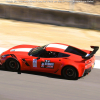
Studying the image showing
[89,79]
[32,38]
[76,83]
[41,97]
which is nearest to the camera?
[41,97]

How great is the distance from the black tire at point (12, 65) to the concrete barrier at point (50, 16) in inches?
343

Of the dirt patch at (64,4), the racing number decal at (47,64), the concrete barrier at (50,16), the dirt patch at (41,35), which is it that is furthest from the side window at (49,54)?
the dirt patch at (64,4)

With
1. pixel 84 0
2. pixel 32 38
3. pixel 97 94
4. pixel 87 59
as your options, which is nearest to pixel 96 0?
pixel 84 0

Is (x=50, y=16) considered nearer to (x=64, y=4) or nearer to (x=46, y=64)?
(x=64, y=4)

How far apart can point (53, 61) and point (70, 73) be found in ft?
2.41

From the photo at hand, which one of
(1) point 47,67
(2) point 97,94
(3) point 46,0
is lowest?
(2) point 97,94

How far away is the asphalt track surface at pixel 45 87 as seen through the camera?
618 centimetres

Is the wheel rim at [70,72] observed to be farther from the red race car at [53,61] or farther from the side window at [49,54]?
the side window at [49,54]

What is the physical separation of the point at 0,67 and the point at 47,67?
1.95 meters

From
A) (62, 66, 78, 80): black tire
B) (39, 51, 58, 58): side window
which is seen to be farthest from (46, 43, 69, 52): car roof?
(62, 66, 78, 80): black tire

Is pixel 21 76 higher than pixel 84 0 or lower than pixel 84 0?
lower

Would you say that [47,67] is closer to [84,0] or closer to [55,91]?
[55,91]

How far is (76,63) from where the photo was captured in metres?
7.28

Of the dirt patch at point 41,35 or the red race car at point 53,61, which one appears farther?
the dirt patch at point 41,35
